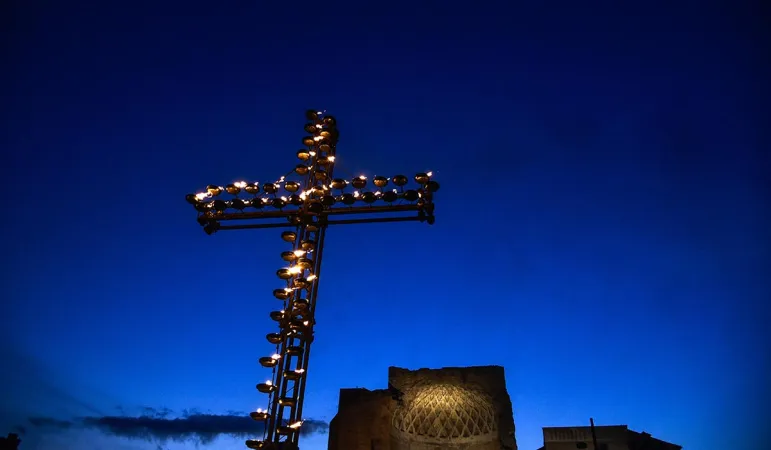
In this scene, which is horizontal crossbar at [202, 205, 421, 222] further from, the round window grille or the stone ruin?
the round window grille

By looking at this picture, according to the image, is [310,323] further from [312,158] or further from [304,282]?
[312,158]

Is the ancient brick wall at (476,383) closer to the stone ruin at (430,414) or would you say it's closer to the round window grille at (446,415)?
the stone ruin at (430,414)

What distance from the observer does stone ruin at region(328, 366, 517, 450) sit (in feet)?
67.1

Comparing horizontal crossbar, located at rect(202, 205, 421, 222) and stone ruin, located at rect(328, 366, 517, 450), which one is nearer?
horizontal crossbar, located at rect(202, 205, 421, 222)

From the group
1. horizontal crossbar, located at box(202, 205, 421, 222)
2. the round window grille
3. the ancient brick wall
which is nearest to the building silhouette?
the ancient brick wall

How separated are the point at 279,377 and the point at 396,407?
15.3 m

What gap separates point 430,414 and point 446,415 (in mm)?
725

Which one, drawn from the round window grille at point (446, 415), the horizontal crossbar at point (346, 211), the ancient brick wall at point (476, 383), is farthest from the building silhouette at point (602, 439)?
the horizontal crossbar at point (346, 211)

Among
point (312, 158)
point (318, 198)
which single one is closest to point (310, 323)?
point (318, 198)

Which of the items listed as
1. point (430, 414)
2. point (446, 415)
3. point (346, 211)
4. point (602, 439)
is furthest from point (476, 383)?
point (346, 211)

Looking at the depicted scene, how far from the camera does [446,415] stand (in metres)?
21.2

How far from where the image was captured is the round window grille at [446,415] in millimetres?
20578

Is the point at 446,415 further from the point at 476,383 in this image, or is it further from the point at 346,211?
the point at 346,211

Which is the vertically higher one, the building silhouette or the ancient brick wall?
the ancient brick wall
